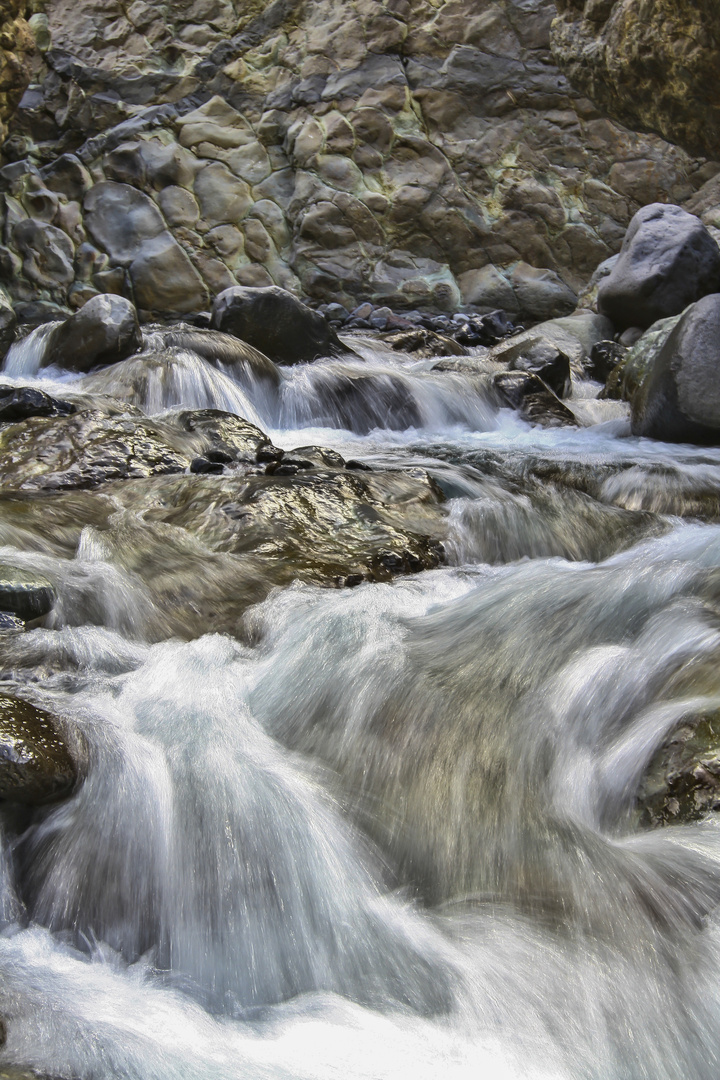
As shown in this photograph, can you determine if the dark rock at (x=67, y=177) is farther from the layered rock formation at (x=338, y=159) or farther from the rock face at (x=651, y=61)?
the rock face at (x=651, y=61)

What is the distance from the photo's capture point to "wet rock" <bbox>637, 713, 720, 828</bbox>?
1.63 m

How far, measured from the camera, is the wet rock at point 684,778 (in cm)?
163

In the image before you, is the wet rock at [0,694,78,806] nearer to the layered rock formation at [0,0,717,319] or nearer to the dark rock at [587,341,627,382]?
the dark rock at [587,341,627,382]

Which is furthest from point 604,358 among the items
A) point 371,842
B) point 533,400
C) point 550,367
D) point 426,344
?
point 371,842

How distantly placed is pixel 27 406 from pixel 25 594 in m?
2.82

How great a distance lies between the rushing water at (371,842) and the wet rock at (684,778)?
4 centimetres

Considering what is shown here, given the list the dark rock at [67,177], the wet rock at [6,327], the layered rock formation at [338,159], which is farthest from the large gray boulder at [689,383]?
the dark rock at [67,177]

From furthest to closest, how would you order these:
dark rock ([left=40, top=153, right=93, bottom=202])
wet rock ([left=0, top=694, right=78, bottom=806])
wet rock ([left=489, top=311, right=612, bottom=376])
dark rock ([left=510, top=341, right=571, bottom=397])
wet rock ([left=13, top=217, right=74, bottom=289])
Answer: dark rock ([left=40, top=153, right=93, bottom=202]) < wet rock ([left=13, top=217, right=74, bottom=289]) < wet rock ([left=489, top=311, right=612, bottom=376]) < dark rock ([left=510, top=341, right=571, bottom=397]) < wet rock ([left=0, top=694, right=78, bottom=806])

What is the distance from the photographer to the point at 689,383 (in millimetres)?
5277

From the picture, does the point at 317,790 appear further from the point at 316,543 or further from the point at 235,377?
the point at 235,377

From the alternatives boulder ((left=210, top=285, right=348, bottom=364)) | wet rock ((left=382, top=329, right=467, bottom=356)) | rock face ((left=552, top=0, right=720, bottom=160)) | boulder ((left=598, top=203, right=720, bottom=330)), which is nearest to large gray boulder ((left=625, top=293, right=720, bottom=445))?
rock face ((left=552, top=0, right=720, bottom=160))

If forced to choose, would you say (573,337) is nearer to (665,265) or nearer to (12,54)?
(665,265)

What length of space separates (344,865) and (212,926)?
0.29m

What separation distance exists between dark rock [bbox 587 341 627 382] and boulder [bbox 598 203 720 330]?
18.2 inches
